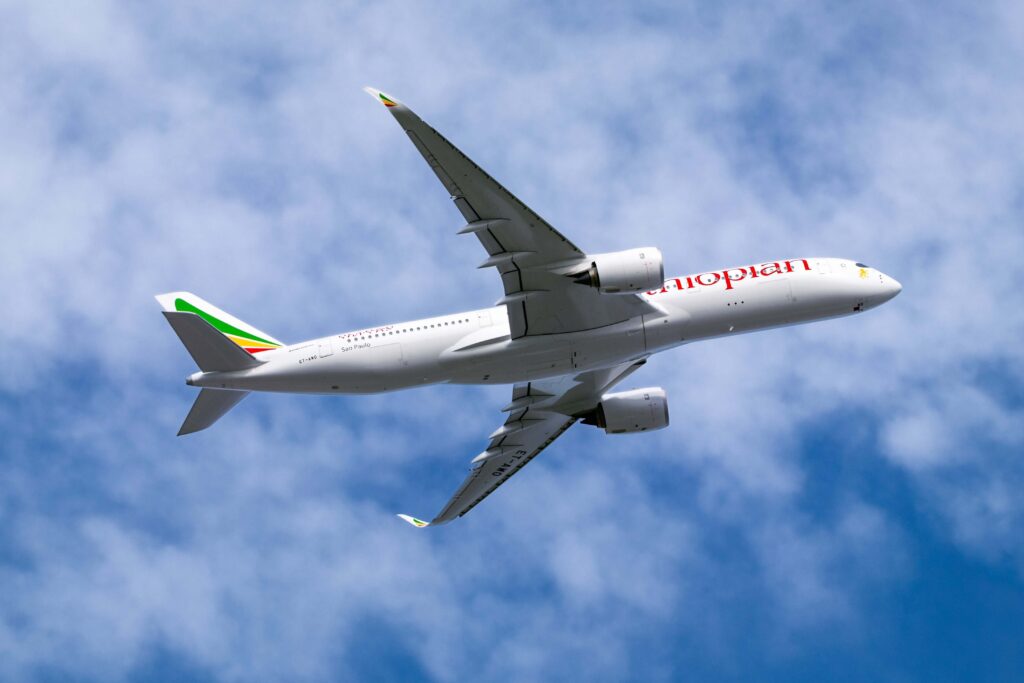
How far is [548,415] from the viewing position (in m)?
53.0

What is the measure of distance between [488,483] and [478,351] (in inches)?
437

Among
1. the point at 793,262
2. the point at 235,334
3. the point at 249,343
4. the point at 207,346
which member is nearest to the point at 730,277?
the point at 793,262

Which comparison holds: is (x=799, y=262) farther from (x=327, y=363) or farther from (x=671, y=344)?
(x=327, y=363)

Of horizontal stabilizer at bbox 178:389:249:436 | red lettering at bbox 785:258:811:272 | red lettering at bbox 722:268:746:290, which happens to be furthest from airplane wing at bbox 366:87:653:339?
horizontal stabilizer at bbox 178:389:249:436

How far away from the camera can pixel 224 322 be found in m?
47.7

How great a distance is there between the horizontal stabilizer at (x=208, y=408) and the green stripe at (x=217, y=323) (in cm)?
213

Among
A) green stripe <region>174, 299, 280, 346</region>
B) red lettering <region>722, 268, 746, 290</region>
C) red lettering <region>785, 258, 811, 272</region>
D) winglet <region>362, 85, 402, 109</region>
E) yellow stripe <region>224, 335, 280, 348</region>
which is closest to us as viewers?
winglet <region>362, 85, 402, 109</region>

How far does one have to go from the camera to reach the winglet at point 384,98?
36.6 m

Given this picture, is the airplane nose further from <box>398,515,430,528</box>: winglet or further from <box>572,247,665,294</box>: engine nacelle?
<box>398,515,430,528</box>: winglet

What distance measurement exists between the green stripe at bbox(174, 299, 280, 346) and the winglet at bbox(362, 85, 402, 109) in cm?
1257

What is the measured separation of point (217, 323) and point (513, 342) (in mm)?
11662

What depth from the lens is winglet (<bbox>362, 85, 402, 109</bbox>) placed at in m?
36.6

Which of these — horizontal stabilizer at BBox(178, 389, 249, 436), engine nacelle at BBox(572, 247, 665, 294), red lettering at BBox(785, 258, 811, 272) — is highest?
red lettering at BBox(785, 258, 811, 272)

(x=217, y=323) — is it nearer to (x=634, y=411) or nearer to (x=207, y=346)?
(x=207, y=346)
